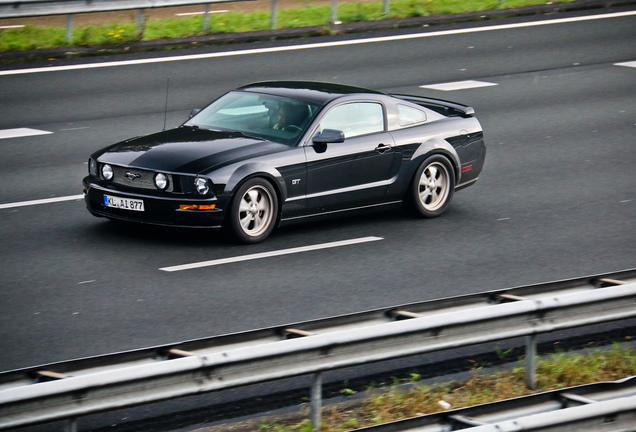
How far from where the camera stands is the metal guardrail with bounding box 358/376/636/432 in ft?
18.5

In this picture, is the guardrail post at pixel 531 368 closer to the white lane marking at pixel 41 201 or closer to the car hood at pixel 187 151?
the car hood at pixel 187 151

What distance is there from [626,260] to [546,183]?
3105 millimetres

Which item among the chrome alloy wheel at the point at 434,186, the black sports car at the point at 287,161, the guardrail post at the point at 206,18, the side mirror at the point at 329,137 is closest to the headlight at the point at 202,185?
the black sports car at the point at 287,161

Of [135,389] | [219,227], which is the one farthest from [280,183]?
[135,389]

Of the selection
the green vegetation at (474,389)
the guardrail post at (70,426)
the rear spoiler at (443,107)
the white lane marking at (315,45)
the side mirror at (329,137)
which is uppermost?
the white lane marking at (315,45)

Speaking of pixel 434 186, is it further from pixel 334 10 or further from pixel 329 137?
pixel 334 10

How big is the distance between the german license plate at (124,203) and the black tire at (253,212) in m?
0.84

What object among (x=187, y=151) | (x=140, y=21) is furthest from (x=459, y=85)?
(x=187, y=151)

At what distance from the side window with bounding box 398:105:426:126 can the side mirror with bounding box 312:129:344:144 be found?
1.14 metres

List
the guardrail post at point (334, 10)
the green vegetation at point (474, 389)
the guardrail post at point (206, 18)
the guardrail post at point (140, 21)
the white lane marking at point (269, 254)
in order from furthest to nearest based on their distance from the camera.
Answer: the guardrail post at point (334, 10), the guardrail post at point (206, 18), the guardrail post at point (140, 21), the white lane marking at point (269, 254), the green vegetation at point (474, 389)

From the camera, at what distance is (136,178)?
33.5 feet

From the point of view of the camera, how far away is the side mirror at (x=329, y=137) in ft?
35.0

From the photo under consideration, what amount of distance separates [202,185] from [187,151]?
0.50 m

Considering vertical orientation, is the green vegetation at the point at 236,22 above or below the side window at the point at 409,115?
above
